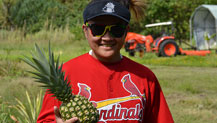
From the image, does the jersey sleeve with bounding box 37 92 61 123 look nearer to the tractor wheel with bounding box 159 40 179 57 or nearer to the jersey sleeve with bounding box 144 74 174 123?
the jersey sleeve with bounding box 144 74 174 123

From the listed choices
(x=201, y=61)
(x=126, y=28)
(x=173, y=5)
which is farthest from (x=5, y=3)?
(x=126, y=28)

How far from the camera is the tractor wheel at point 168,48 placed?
1700 cm

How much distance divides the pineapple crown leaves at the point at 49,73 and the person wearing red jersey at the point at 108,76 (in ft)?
1.88

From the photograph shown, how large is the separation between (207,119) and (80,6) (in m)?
30.0

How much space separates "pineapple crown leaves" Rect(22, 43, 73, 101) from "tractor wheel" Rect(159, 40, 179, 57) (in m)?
15.4

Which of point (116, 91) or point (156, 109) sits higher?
point (116, 91)

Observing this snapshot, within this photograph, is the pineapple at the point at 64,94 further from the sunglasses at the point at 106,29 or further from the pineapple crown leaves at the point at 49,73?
the sunglasses at the point at 106,29

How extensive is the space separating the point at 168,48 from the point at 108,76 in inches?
595

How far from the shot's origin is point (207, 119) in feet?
18.5

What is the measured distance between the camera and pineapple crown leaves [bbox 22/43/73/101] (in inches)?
66.8

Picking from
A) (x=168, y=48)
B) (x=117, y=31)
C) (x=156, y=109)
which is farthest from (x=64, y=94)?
(x=168, y=48)

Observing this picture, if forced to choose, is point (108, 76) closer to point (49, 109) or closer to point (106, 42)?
point (106, 42)

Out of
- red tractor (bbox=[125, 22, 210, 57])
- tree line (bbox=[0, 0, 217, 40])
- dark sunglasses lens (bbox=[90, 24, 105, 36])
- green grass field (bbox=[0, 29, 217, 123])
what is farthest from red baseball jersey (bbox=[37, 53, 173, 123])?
tree line (bbox=[0, 0, 217, 40])

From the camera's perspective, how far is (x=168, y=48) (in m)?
17.3
